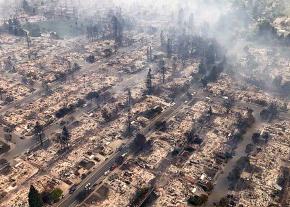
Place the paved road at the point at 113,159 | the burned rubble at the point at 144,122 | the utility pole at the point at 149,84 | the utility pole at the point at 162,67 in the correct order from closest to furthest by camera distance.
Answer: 1. the paved road at the point at 113,159
2. the burned rubble at the point at 144,122
3. the utility pole at the point at 149,84
4. the utility pole at the point at 162,67

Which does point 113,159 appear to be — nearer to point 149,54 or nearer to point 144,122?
point 144,122

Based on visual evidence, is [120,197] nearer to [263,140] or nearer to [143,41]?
[263,140]

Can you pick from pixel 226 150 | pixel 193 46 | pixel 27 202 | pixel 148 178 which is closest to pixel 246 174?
pixel 226 150

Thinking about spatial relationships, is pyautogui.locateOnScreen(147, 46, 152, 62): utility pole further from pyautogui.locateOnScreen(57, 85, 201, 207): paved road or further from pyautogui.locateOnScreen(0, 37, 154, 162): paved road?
pyautogui.locateOnScreen(57, 85, 201, 207): paved road

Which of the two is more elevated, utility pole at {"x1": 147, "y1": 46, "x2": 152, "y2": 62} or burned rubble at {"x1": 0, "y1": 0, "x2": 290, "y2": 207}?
utility pole at {"x1": 147, "y1": 46, "x2": 152, "y2": 62}

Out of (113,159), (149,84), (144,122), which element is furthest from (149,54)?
(113,159)

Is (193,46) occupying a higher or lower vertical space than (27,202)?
higher

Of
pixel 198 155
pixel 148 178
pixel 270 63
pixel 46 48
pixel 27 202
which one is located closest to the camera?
pixel 27 202

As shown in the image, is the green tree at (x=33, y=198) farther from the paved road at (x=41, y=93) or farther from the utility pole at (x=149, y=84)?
the utility pole at (x=149, y=84)

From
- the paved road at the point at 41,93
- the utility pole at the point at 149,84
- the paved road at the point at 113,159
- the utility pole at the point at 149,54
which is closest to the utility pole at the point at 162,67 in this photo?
the utility pole at the point at 149,54

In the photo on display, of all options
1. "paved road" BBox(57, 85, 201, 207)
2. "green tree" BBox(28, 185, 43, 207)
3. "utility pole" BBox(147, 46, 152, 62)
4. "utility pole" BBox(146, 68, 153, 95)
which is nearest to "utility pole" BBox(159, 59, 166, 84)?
"utility pole" BBox(147, 46, 152, 62)

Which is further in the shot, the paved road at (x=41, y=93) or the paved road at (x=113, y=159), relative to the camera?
the paved road at (x=41, y=93)
